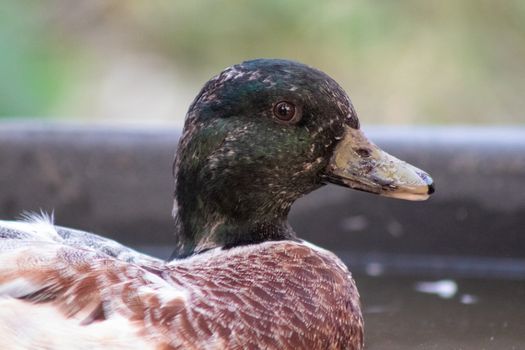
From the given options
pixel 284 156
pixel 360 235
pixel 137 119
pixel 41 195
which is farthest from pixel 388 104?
pixel 284 156

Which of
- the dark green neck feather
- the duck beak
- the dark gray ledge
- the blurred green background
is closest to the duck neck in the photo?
the dark green neck feather

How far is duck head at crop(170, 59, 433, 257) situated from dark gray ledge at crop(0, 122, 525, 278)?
3.42ft

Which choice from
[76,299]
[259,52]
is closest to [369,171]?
[76,299]

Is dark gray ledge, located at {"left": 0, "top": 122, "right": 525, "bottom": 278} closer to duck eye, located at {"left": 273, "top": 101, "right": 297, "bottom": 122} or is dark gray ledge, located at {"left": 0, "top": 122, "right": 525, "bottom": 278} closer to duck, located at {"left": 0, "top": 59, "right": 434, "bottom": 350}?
duck, located at {"left": 0, "top": 59, "right": 434, "bottom": 350}

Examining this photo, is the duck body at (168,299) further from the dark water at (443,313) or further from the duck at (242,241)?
the dark water at (443,313)

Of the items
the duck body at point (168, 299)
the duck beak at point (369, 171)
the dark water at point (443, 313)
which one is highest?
the duck beak at point (369, 171)

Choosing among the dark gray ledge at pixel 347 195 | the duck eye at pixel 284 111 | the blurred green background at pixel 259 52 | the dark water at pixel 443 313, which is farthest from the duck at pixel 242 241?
the blurred green background at pixel 259 52

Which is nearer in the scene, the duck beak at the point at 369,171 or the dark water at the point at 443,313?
the duck beak at the point at 369,171

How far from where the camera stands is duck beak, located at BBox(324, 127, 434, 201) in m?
2.64

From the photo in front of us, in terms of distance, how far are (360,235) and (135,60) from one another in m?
2.93

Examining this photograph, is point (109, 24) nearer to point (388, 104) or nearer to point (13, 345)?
point (388, 104)

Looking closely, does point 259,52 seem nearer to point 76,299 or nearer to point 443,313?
point 443,313

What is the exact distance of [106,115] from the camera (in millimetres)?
6148

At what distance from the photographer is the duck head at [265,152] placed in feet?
8.76
